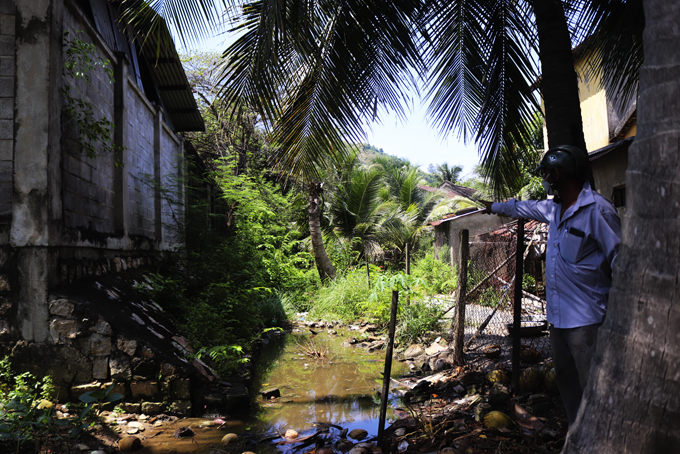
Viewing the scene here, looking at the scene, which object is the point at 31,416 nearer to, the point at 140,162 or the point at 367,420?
the point at 367,420

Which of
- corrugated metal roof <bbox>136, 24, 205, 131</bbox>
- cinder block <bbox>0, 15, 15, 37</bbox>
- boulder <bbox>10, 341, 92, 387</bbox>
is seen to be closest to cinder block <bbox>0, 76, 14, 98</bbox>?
cinder block <bbox>0, 15, 15, 37</bbox>

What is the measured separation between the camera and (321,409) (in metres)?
5.22

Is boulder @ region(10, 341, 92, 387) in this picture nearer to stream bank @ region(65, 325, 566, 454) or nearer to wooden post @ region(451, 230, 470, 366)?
Result: stream bank @ region(65, 325, 566, 454)

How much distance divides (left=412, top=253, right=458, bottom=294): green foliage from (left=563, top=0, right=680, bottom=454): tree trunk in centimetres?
1044

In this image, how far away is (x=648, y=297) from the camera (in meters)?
1.36

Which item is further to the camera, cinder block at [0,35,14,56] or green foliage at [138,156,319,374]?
green foliage at [138,156,319,374]

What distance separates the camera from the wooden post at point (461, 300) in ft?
18.1

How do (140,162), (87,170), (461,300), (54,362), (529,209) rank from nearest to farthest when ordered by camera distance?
1. (529,209)
2. (54,362)
3. (87,170)
4. (461,300)
5. (140,162)

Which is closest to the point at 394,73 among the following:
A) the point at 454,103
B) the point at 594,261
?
the point at 454,103

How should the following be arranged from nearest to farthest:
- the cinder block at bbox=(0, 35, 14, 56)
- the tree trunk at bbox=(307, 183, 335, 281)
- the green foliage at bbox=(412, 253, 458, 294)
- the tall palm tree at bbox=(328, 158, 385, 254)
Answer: the cinder block at bbox=(0, 35, 14, 56) < the green foliage at bbox=(412, 253, 458, 294) < the tree trunk at bbox=(307, 183, 335, 281) < the tall palm tree at bbox=(328, 158, 385, 254)

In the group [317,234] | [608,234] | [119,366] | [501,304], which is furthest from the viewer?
[317,234]

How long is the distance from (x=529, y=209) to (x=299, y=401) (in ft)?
11.7

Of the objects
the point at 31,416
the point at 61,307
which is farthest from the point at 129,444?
the point at 61,307

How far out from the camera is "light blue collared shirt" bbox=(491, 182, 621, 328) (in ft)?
7.98
